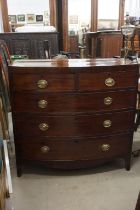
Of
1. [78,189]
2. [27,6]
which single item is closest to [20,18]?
[27,6]

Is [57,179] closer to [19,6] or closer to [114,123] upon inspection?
[114,123]

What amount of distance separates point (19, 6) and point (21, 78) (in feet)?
15.5

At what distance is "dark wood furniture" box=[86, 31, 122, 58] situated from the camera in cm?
506

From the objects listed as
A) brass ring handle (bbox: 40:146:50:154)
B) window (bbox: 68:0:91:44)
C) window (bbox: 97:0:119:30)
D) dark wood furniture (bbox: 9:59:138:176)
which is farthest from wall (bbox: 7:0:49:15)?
brass ring handle (bbox: 40:146:50:154)

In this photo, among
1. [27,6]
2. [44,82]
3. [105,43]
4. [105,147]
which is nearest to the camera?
[44,82]

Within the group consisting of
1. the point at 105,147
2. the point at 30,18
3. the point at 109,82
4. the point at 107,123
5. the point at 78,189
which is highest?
the point at 30,18

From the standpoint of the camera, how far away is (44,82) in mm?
1654

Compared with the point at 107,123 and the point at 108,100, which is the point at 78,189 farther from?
the point at 108,100

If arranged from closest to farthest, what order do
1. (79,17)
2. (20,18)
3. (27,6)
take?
(27,6) < (20,18) < (79,17)

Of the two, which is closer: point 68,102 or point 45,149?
point 68,102

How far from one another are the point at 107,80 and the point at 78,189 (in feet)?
2.82

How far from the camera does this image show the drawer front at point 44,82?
1647 mm

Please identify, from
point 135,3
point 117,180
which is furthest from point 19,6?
point 117,180

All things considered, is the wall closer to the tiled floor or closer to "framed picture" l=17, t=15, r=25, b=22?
"framed picture" l=17, t=15, r=25, b=22
